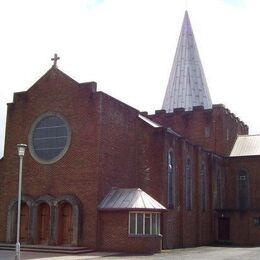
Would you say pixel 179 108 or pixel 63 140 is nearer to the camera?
pixel 63 140

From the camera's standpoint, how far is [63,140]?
30.8 m

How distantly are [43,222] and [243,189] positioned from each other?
73.5 feet

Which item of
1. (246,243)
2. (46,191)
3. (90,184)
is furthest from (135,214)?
(246,243)

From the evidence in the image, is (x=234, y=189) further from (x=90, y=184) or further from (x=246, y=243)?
(x=90, y=184)

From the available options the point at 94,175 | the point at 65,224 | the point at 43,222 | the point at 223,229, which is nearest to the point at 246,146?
the point at 223,229

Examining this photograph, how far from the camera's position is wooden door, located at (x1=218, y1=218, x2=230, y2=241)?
1655 inches

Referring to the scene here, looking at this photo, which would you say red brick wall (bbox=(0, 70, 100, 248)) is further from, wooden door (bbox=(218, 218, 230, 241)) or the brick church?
wooden door (bbox=(218, 218, 230, 241))

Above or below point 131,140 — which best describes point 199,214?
below

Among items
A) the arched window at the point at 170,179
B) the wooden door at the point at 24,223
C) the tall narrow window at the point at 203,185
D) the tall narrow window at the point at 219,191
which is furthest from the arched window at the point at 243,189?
the wooden door at the point at 24,223

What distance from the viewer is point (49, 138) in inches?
1230

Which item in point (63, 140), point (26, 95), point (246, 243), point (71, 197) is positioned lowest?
point (246, 243)

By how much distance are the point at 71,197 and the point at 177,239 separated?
8.68 meters

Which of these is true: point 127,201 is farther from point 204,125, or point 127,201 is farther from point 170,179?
point 204,125

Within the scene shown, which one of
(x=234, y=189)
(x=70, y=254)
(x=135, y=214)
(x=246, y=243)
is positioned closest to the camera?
(x=70, y=254)
